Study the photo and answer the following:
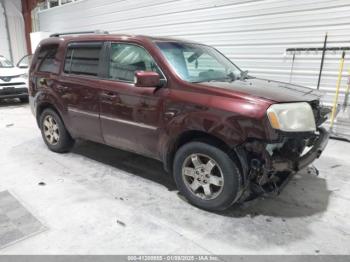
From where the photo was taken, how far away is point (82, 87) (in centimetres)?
400

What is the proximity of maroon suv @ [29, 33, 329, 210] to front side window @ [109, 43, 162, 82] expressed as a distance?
0.04 feet

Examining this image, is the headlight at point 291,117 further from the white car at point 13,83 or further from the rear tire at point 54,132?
the white car at point 13,83

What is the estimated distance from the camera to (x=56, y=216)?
2992mm

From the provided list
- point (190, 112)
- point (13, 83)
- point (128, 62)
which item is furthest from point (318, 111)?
point (13, 83)

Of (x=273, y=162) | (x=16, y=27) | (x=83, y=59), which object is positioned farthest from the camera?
(x=16, y=27)

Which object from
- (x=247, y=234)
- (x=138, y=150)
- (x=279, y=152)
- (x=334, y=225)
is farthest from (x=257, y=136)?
(x=138, y=150)

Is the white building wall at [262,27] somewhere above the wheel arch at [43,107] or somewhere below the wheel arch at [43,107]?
above

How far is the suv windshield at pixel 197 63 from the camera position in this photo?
10.8ft

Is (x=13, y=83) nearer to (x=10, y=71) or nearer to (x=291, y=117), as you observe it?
(x=10, y=71)

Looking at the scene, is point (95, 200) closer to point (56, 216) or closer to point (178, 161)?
point (56, 216)

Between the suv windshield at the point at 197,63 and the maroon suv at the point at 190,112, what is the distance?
0.05 ft

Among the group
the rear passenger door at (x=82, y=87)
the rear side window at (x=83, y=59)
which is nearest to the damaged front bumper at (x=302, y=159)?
the rear passenger door at (x=82, y=87)

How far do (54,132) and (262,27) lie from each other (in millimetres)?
4756

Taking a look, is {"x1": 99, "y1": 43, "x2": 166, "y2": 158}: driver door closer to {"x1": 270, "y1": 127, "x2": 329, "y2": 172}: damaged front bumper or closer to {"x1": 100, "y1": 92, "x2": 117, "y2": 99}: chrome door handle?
{"x1": 100, "y1": 92, "x2": 117, "y2": 99}: chrome door handle
